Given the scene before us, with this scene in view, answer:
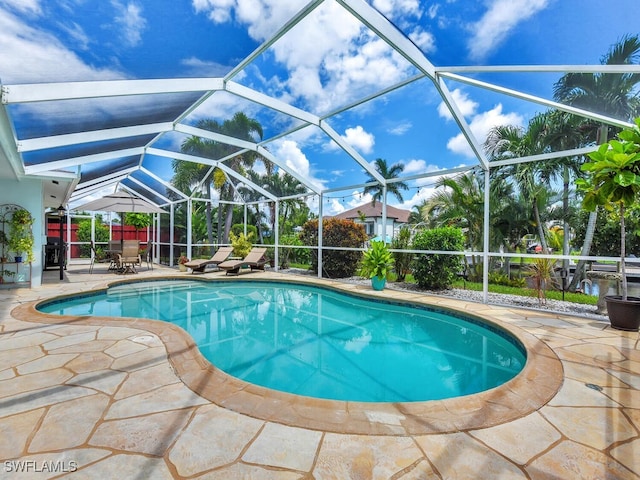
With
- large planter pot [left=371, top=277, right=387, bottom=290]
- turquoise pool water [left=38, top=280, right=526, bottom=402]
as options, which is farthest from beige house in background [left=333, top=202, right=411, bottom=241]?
turquoise pool water [left=38, top=280, right=526, bottom=402]

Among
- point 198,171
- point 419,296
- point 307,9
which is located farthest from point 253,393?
point 198,171

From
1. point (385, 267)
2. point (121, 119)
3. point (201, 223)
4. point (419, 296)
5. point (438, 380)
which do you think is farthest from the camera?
point (201, 223)

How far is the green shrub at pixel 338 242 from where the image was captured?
11.5m

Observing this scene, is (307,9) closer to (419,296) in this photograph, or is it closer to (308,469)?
(308,469)

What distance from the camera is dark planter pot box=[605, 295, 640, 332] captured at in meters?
4.62

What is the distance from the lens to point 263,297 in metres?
8.46

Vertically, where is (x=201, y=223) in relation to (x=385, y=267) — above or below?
above

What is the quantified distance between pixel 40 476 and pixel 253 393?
135cm

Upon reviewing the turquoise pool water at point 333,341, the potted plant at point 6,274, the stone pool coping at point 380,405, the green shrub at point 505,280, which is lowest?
the turquoise pool water at point 333,341

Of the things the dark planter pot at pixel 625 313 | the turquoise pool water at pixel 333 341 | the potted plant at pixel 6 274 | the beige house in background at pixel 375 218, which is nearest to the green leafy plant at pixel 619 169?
the dark planter pot at pixel 625 313

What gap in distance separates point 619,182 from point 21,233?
11979mm

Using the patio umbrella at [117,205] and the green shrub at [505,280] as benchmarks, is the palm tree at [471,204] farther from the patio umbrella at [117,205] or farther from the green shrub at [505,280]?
the patio umbrella at [117,205]

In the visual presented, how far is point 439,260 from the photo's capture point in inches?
343

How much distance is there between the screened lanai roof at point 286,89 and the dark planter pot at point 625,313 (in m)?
2.55
